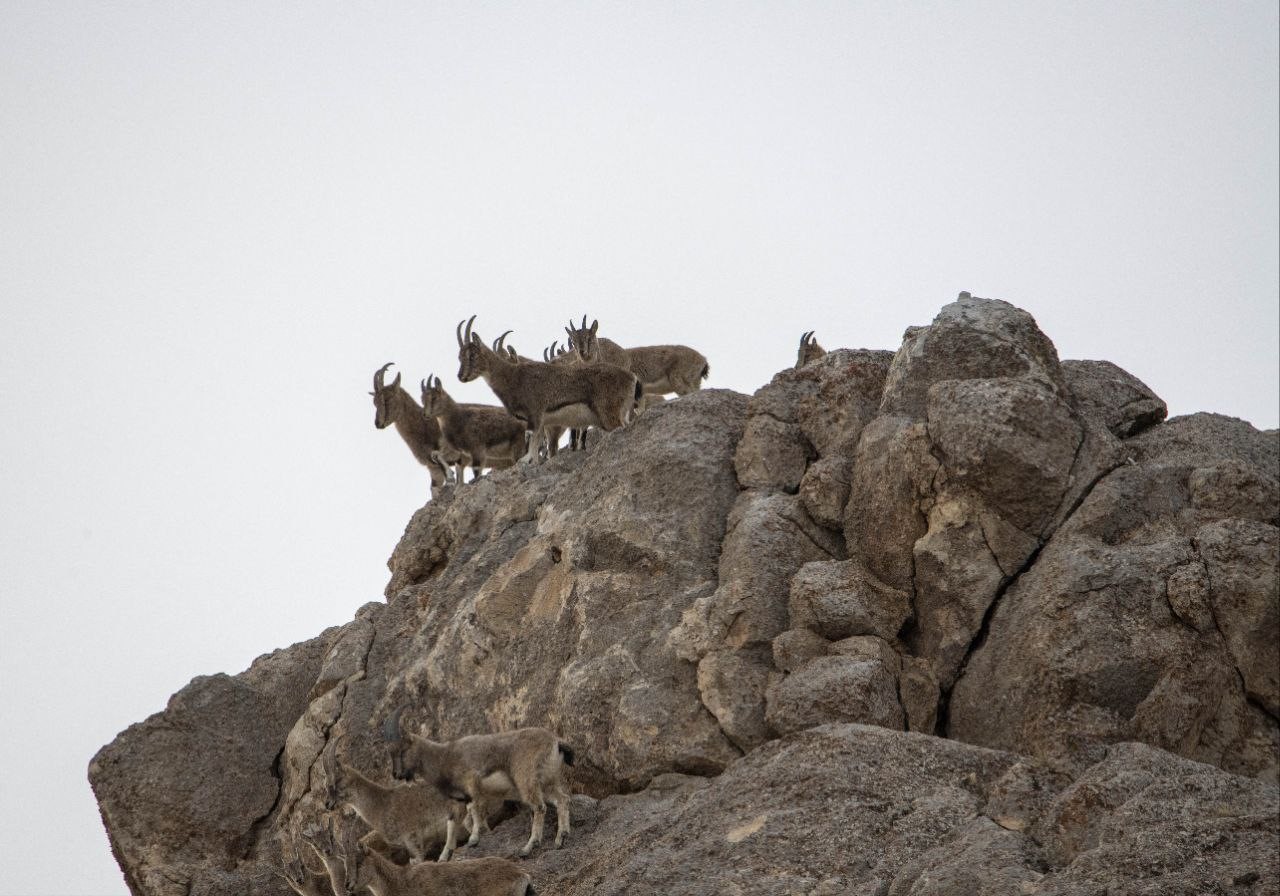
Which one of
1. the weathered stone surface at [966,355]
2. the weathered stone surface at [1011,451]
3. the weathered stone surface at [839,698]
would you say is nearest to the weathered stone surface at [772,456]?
the weathered stone surface at [966,355]

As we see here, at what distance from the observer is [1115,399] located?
14.8m

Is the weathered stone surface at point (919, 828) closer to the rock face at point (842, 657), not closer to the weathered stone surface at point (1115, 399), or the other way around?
the rock face at point (842, 657)

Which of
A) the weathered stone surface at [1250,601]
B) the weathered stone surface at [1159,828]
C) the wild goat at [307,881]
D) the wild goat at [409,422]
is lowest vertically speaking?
the weathered stone surface at [1159,828]

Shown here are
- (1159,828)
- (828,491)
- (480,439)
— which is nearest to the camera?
(1159,828)

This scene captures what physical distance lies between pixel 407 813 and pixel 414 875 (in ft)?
5.84

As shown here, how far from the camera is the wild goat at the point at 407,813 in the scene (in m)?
13.4

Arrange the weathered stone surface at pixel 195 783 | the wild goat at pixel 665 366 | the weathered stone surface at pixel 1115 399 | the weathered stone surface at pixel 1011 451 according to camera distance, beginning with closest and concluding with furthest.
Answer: the weathered stone surface at pixel 1011 451, the weathered stone surface at pixel 1115 399, the weathered stone surface at pixel 195 783, the wild goat at pixel 665 366

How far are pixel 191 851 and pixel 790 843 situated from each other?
323 inches

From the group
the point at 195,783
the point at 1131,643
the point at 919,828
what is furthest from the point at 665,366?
the point at 919,828

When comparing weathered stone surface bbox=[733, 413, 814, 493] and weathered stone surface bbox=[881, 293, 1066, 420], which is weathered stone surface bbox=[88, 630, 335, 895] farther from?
weathered stone surface bbox=[881, 293, 1066, 420]

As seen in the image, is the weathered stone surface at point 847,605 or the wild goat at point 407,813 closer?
the weathered stone surface at point 847,605

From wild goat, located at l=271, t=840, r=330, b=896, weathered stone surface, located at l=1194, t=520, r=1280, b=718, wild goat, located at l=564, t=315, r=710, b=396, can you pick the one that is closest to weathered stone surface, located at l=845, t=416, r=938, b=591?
weathered stone surface, located at l=1194, t=520, r=1280, b=718

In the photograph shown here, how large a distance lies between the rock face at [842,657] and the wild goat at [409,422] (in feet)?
11.9

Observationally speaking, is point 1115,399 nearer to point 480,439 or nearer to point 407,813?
point 407,813
